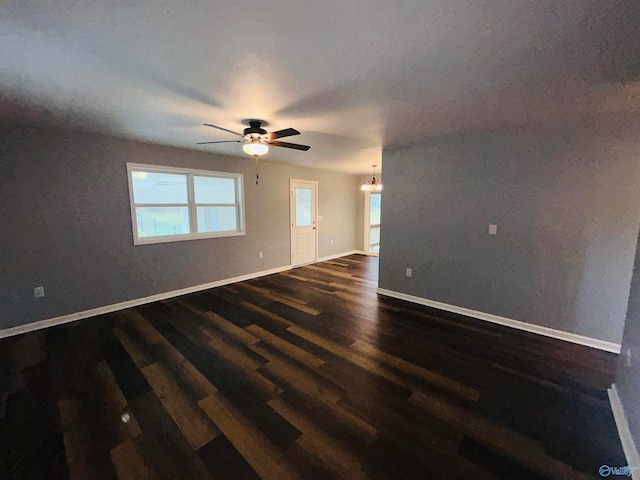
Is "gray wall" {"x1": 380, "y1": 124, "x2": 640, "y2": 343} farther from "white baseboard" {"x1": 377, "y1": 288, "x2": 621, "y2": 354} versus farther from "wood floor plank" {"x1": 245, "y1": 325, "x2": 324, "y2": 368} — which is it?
"wood floor plank" {"x1": 245, "y1": 325, "x2": 324, "y2": 368}

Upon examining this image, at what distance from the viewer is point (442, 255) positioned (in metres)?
3.95

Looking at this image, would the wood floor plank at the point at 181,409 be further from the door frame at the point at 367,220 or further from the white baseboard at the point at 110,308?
the door frame at the point at 367,220

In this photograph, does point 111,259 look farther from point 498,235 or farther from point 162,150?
point 498,235

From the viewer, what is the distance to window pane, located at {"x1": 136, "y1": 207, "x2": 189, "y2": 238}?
4.14 meters

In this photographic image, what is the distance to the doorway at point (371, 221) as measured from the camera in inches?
317

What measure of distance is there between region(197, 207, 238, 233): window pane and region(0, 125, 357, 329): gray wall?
0.24 meters

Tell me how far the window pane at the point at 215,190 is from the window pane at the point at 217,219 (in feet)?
0.53

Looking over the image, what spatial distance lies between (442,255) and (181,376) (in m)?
3.53

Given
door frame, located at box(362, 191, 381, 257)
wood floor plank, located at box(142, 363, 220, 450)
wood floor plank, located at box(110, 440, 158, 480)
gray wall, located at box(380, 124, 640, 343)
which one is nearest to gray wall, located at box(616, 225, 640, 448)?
gray wall, located at box(380, 124, 640, 343)

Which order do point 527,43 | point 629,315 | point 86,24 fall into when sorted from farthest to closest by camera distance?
point 629,315 → point 527,43 → point 86,24

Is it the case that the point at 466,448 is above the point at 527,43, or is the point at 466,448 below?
below

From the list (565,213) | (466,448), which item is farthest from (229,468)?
(565,213)

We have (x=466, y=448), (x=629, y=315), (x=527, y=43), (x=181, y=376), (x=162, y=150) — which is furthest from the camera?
(x=162, y=150)

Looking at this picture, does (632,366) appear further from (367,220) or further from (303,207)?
(367,220)
